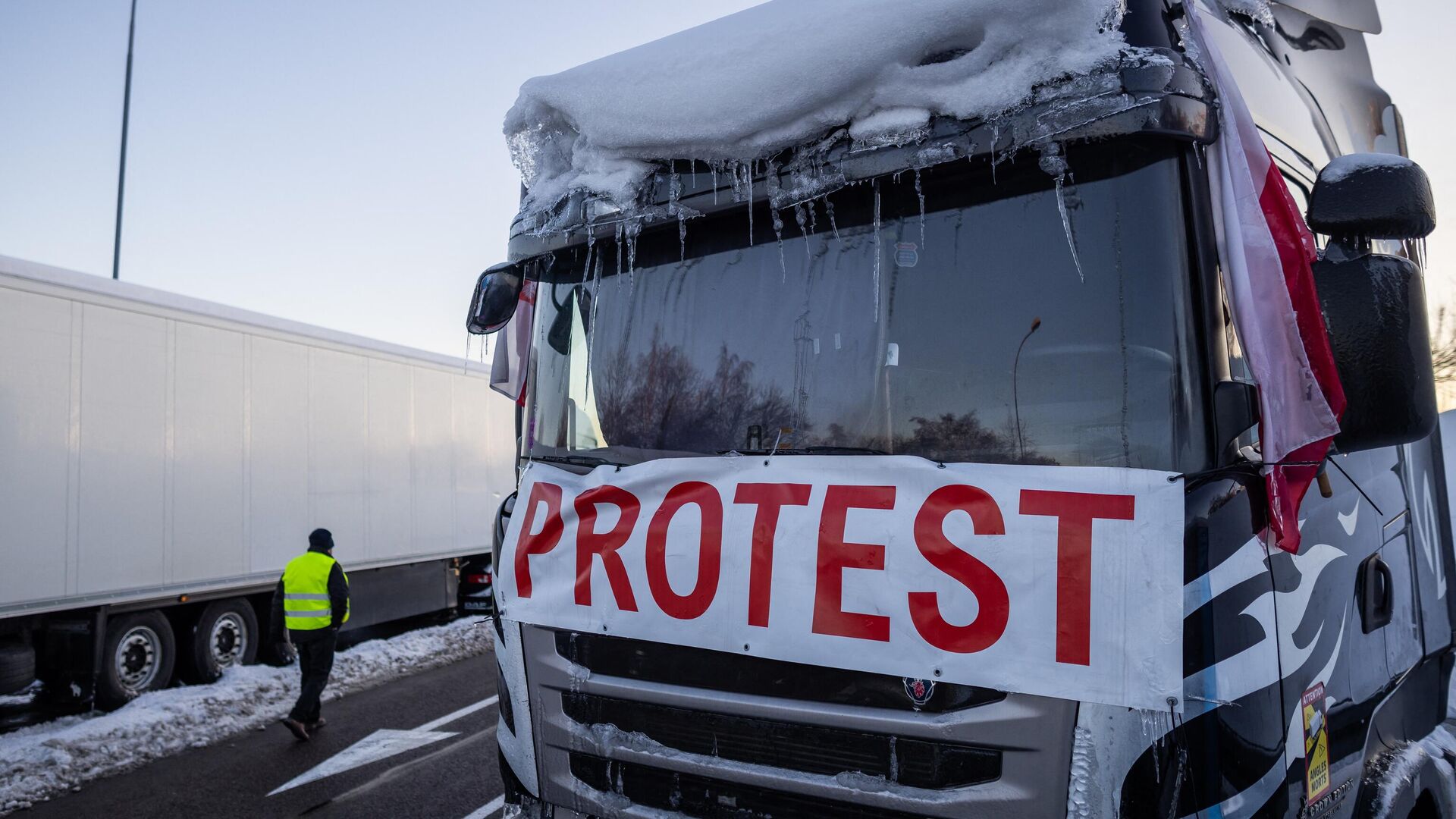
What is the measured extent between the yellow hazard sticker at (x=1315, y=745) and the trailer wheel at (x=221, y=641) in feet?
30.6

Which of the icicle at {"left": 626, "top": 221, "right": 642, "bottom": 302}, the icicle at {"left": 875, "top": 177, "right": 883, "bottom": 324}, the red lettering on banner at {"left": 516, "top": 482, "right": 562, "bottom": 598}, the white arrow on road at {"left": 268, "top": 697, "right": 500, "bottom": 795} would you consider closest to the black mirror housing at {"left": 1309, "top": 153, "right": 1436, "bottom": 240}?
Answer: the icicle at {"left": 875, "top": 177, "right": 883, "bottom": 324}

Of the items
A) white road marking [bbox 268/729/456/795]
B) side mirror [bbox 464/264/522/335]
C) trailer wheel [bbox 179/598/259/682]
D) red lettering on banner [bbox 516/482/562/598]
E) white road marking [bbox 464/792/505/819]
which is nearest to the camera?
red lettering on banner [bbox 516/482/562/598]

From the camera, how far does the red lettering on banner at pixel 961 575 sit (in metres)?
2.07

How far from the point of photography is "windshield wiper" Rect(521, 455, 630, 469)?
9.30 ft

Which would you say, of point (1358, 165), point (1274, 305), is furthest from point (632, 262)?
point (1358, 165)

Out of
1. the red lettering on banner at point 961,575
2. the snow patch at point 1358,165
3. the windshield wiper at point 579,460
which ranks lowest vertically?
the red lettering on banner at point 961,575

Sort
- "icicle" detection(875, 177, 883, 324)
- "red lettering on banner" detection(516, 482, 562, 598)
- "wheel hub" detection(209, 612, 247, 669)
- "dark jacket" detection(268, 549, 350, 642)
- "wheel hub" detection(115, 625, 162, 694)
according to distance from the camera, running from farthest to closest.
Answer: "wheel hub" detection(209, 612, 247, 669) < "wheel hub" detection(115, 625, 162, 694) < "dark jacket" detection(268, 549, 350, 642) < "red lettering on banner" detection(516, 482, 562, 598) < "icicle" detection(875, 177, 883, 324)

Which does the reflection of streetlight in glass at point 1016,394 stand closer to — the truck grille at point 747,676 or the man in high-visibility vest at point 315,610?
the truck grille at point 747,676

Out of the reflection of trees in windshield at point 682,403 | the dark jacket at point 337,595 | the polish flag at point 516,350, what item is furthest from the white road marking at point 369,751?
the reflection of trees in windshield at point 682,403

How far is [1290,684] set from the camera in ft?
6.84

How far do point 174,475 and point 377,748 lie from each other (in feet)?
11.3

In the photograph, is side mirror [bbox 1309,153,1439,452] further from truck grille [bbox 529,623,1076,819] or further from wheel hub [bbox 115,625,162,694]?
wheel hub [bbox 115,625,162,694]

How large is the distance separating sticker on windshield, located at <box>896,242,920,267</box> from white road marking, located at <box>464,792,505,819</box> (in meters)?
4.08

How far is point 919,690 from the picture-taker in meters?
2.13
